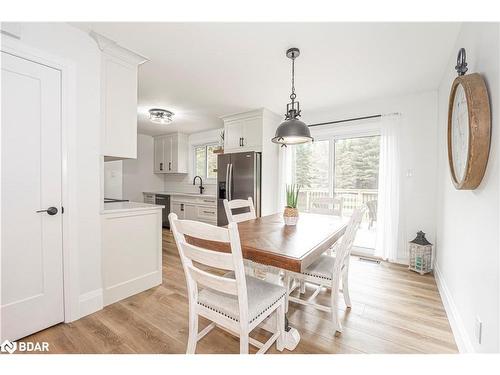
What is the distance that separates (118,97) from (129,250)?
1473mm

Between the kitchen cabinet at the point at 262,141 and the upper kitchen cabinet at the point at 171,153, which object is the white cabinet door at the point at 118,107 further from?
the upper kitchen cabinet at the point at 171,153

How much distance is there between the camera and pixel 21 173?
1532 mm

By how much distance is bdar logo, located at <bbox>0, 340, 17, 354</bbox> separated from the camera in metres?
1.45

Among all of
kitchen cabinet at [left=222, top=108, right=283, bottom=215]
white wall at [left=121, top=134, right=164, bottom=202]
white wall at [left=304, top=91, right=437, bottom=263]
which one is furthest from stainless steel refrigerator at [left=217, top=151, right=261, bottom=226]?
white wall at [left=121, top=134, right=164, bottom=202]

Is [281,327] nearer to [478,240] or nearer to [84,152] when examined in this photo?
[478,240]

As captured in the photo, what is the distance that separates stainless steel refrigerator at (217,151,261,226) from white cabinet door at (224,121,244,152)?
0.21m

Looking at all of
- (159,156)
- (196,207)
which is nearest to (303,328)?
(196,207)

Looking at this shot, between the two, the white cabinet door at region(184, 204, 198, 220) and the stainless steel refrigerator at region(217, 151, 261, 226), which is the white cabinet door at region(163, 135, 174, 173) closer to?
the white cabinet door at region(184, 204, 198, 220)

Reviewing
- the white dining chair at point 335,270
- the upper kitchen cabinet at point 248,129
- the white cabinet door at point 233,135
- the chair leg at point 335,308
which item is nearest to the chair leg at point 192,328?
the white dining chair at point 335,270

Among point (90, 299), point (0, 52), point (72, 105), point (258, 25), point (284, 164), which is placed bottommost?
point (90, 299)

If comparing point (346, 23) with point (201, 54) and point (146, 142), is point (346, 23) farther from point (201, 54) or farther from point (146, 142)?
point (146, 142)

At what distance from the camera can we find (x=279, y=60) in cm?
221

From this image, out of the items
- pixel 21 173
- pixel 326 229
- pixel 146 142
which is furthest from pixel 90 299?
pixel 146 142

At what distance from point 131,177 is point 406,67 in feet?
18.9
